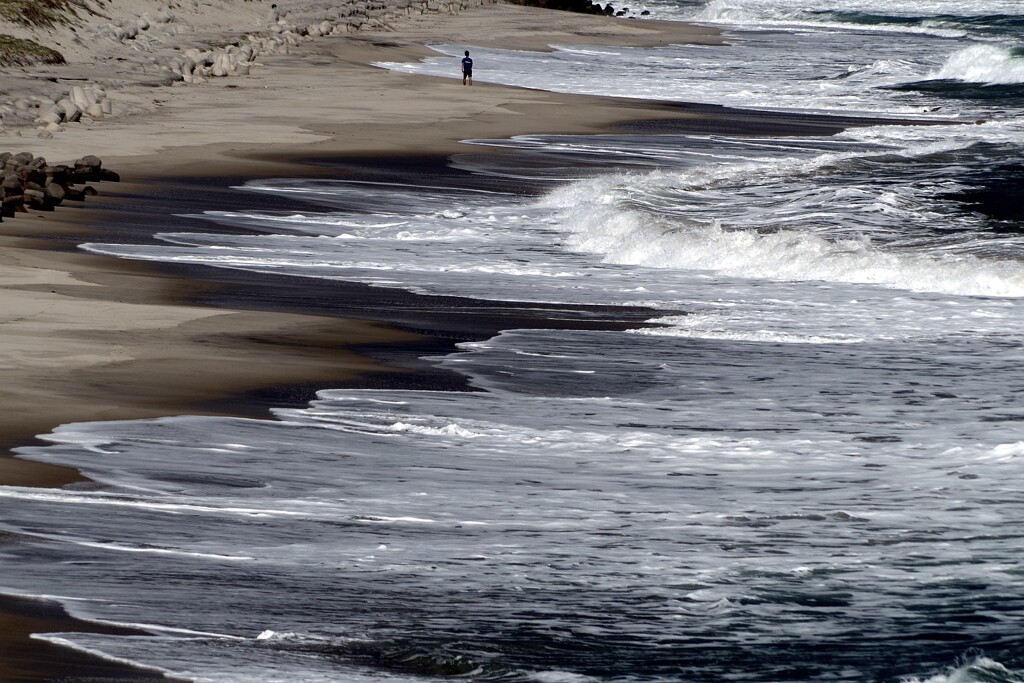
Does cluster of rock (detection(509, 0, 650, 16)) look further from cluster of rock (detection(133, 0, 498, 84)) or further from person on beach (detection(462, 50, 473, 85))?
person on beach (detection(462, 50, 473, 85))

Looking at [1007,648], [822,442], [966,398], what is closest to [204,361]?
[822,442]

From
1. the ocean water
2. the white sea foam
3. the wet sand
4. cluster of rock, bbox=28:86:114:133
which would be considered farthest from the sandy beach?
the white sea foam

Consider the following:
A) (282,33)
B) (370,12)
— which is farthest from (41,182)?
(370,12)

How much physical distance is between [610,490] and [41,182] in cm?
1103

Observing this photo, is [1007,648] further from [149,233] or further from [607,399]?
[149,233]

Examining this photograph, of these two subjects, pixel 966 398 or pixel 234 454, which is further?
pixel 966 398

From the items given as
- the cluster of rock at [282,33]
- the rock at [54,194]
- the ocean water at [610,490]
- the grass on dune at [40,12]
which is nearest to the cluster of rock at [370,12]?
the cluster of rock at [282,33]

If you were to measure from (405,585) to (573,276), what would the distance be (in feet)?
26.0

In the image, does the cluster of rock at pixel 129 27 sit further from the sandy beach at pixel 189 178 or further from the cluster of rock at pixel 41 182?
the cluster of rock at pixel 41 182

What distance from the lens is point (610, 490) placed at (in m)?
6.91

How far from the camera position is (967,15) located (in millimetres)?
60031

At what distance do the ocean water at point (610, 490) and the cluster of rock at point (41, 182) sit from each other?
71.0 inches

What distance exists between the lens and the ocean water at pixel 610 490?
511cm

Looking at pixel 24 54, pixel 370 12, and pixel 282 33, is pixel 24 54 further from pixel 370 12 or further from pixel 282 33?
pixel 370 12
